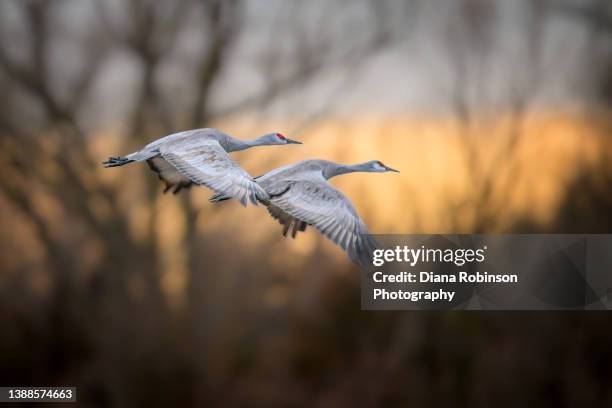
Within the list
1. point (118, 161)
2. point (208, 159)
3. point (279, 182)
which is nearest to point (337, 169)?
point (279, 182)

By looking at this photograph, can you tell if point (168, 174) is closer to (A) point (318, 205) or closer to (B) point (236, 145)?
(B) point (236, 145)

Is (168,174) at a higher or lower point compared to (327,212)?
higher

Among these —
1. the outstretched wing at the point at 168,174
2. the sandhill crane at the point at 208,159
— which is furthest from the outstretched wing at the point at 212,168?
the outstretched wing at the point at 168,174

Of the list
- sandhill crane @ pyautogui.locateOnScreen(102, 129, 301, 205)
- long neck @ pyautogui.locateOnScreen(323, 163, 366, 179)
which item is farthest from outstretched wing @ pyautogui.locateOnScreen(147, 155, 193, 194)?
long neck @ pyautogui.locateOnScreen(323, 163, 366, 179)

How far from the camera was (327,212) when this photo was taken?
124 centimetres

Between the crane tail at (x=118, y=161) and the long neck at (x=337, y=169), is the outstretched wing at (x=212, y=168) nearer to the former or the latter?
the crane tail at (x=118, y=161)

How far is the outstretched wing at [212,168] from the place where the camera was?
1.09 m

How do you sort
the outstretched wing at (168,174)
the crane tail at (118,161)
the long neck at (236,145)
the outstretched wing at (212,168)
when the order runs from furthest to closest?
the outstretched wing at (168,174)
the long neck at (236,145)
the crane tail at (118,161)
the outstretched wing at (212,168)

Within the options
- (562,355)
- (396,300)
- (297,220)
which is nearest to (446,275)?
(396,300)

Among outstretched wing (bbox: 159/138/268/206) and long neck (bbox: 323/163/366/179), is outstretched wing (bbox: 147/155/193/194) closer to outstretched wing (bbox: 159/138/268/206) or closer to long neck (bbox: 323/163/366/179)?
outstretched wing (bbox: 159/138/268/206)

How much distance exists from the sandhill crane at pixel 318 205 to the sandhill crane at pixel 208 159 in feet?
0.23

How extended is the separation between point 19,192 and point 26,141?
0.27m

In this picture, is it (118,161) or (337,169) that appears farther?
(337,169)

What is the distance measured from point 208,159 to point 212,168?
4 cm
